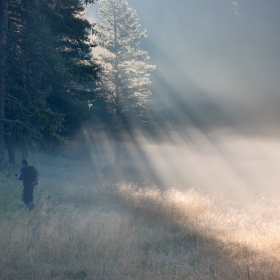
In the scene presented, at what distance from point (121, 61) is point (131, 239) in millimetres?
20062

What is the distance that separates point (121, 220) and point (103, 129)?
18.3 metres

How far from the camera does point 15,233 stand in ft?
25.1

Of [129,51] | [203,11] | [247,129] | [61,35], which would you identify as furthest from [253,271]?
[203,11]

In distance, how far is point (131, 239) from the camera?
7.84 metres

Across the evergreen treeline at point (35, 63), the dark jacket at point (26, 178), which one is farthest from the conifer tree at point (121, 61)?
the dark jacket at point (26, 178)

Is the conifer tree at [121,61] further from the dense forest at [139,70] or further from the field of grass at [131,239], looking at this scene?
A: the field of grass at [131,239]

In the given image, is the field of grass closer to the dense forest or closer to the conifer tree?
the dense forest

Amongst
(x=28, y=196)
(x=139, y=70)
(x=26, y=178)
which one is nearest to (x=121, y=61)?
(x=139, y=70)

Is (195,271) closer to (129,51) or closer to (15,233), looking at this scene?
(15,233)

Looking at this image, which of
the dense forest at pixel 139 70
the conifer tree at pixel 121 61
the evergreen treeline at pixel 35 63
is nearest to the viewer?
the evergreen treeline at pixel 35 63

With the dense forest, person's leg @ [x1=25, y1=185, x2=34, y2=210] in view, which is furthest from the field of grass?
the dense forest

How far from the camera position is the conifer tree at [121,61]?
25.8 metres

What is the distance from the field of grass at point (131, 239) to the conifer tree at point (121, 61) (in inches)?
560

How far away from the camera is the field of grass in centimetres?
618
